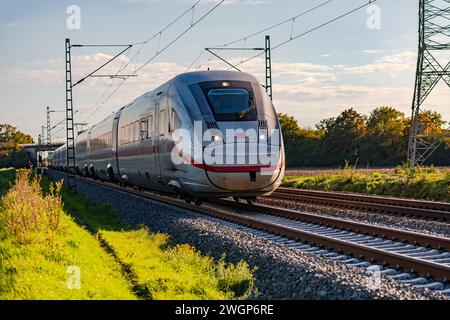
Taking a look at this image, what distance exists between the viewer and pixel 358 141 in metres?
62.8

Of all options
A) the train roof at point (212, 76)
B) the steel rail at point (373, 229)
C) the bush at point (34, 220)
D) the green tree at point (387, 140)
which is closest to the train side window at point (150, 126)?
the train roof at point (212, 76)

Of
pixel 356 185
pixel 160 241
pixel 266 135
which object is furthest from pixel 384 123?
Answer: pixel 160 241

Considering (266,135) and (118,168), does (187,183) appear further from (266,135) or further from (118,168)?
(118,168)

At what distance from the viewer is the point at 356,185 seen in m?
25.7

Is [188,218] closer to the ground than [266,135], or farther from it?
closer to the ground

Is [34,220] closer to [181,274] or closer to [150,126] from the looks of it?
[181,274]

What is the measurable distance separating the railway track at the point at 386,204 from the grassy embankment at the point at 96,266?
6.60m

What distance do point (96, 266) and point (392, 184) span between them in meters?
16.1

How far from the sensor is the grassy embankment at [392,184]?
21203 millimetres

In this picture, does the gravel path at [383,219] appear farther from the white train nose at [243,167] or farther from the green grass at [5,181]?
the green grass at [5,181]

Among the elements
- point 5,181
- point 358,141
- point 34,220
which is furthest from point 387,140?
point 34,220

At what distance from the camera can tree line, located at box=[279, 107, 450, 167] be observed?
194 ft

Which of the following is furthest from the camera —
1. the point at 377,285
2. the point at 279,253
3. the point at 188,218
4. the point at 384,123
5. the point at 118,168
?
the point at 384,123
